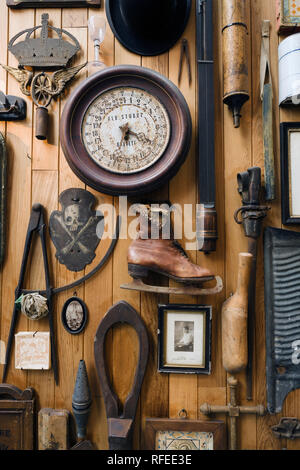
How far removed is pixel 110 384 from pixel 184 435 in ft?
1.02

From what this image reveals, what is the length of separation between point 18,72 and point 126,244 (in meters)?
0.76

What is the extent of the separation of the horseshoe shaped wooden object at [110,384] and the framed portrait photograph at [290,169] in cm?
64

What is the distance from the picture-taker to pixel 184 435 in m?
1.09

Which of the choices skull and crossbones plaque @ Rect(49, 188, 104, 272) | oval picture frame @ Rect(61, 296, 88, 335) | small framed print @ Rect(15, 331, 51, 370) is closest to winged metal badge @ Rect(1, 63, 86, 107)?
skull and crossbones plaque @ Rect(49, 188, 104, 272)

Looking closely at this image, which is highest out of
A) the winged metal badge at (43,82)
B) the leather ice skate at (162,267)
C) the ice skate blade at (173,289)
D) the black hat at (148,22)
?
the black hat at (148,22)

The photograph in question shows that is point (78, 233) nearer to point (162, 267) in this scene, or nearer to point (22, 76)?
point (162, 267)

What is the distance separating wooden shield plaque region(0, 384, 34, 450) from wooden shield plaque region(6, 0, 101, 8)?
141cm

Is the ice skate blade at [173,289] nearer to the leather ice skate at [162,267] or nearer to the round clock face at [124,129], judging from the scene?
the leather ice skate at [162,267]

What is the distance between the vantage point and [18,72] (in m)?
1.17

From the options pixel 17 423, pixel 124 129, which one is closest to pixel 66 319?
pixel 17 423

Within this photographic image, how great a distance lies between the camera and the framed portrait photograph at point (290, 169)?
43.8 inches

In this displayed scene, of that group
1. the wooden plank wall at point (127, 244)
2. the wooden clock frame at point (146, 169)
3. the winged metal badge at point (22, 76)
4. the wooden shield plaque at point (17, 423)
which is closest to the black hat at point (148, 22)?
the wooden plank wall at point (127, 244)

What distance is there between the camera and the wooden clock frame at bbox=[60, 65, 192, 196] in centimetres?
106
